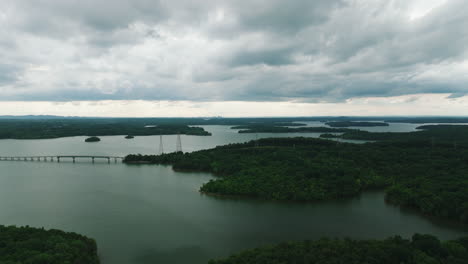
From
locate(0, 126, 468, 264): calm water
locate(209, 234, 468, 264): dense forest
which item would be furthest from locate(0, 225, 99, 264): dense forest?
locate(209, 234, 468, 264): dense forest

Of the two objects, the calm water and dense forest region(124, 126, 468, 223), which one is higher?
dense forest region(124, 126, 468, 223)

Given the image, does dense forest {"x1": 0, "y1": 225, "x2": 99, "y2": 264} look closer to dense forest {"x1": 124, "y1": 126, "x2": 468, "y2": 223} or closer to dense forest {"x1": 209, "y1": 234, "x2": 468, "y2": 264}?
dense forest {"x1": 209, "y1": 234, "x2": 468, "y2": 264}

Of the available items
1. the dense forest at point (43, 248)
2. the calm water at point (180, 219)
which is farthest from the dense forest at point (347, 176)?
the dense forest at point (43, 248)

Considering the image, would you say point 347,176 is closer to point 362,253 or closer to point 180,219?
point 362,253

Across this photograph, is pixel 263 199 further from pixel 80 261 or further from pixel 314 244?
pixel 80 261

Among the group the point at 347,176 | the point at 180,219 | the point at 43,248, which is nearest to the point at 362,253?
the point at 180,219

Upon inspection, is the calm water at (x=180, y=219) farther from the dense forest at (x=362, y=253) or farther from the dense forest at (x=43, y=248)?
the dense forest at (x=362, y=253)
